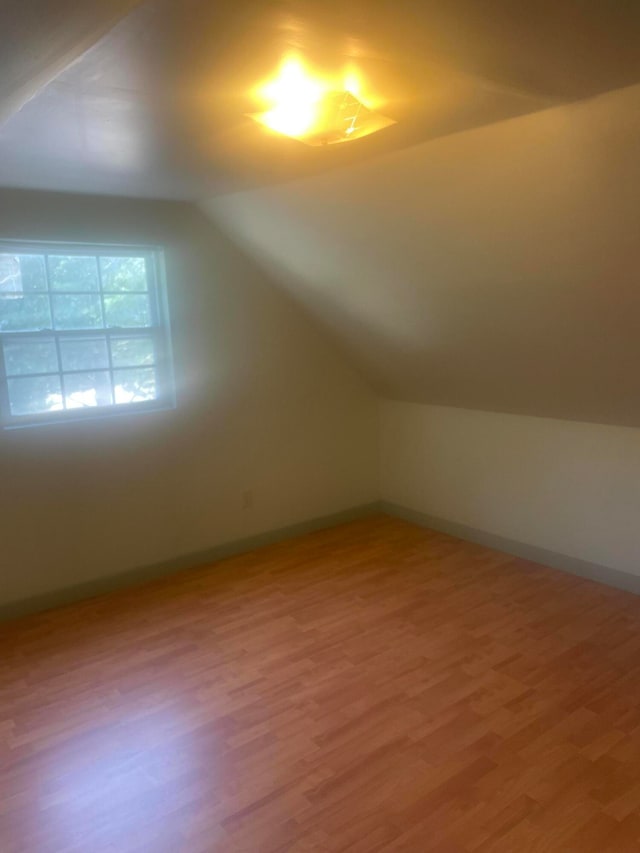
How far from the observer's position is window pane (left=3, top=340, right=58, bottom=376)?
3.15 meters

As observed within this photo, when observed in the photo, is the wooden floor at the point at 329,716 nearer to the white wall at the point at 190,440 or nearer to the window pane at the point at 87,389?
the white wall at the point at 190,440

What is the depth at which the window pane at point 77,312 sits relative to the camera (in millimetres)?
3273

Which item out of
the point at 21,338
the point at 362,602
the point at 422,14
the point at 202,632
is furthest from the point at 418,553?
the point at 422,14

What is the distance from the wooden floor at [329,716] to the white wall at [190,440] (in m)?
0.34

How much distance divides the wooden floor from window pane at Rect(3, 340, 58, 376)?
1311 millimetres

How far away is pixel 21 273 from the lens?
3166mm

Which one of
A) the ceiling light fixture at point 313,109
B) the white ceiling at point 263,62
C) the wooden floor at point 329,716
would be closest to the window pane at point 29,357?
the white ceiling at point 263,62

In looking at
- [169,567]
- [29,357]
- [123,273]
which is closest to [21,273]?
[29,357]

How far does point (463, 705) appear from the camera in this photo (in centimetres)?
244

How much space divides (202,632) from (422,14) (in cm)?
274

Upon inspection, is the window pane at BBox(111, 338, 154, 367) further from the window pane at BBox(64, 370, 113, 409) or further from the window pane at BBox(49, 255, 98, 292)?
the window pane at BBox(49, 255, 98, 292)

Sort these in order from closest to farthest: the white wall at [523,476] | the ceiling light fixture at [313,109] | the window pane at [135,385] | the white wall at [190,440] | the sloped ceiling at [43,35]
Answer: the sloped ceiling at [43,35] → the ceiling light fixture at [313,109] → the white wall at [190,440] → the white wall at [523,476] → the window pane at [135,385]

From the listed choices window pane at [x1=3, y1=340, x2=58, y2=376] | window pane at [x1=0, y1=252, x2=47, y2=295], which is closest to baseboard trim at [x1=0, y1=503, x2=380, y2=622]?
window pane at [x1=3, y1=340, x2=58, y2=376]

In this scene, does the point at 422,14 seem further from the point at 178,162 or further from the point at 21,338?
the point at 21,338
